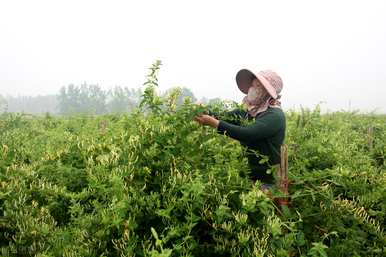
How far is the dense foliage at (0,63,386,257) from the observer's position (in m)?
2.83

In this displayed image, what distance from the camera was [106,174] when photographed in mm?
3090

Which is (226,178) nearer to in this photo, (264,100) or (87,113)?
(264,100)

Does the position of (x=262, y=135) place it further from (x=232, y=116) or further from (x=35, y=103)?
(x=35, y=103)

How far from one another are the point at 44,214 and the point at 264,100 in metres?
2.34

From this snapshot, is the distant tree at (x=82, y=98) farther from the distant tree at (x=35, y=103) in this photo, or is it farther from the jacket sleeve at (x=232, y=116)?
the jacket sleeve at (x=232, y=116)

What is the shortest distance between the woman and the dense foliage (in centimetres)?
15

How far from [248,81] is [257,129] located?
82 cm

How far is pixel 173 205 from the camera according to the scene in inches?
111

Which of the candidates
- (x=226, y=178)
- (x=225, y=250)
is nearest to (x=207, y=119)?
(x=226, y=178)

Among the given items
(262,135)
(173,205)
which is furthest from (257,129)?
(173,205)

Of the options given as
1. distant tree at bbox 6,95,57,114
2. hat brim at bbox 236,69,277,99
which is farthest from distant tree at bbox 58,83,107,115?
hat brim at bbox 236,69,277,99

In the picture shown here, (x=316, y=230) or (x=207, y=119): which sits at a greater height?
(x=207, y=119)

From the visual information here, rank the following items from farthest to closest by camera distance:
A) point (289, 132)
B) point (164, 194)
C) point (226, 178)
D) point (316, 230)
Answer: point (289, 132), point (316, 230), point (226, 178), point (164, 194)

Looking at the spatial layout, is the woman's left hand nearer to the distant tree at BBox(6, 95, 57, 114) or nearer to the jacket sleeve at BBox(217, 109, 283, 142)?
the jacket sleeve at BBox(217, 109, 283, 142)
